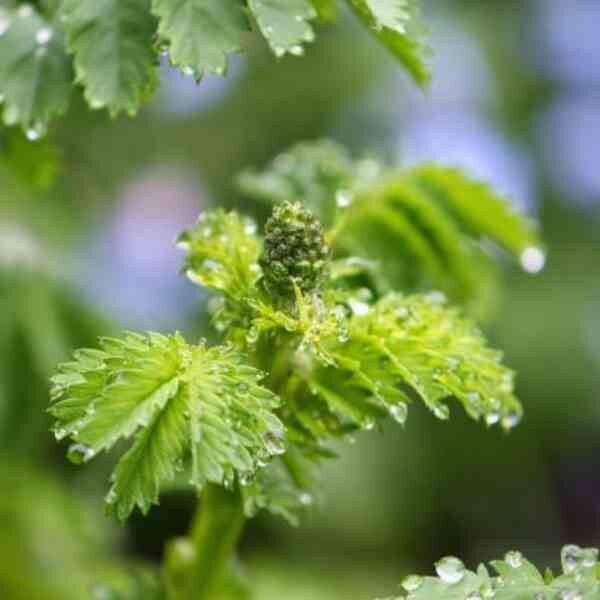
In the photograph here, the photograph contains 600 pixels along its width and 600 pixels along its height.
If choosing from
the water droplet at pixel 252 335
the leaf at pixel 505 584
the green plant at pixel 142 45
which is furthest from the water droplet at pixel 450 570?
the green plant at pixel 142 45

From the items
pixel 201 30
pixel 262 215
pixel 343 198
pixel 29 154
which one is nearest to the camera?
pixel 201 30

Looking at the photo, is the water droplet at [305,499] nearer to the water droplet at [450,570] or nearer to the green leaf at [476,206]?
the water droplet at [450,570]

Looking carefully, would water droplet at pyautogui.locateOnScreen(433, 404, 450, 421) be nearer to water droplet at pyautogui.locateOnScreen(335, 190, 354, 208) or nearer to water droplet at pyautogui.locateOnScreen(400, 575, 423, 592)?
water droplet at pyautogui.locateOnScreen(400, 575, 423, 592)

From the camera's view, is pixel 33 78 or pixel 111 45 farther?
pixel 33 78

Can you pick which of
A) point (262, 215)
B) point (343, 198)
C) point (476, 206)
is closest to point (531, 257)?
point (476, 206)

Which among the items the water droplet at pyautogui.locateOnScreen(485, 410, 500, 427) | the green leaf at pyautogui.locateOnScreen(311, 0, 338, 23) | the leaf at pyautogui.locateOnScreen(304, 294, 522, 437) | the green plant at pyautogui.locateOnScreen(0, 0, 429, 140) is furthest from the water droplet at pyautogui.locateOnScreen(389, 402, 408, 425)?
the green leaf at pyautogui.locateOnScreen(311, 0, 338, 23)

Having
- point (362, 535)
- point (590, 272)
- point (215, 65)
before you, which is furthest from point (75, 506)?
point (590, 272)

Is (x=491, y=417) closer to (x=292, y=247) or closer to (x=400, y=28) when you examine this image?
(x=292, y=247)
